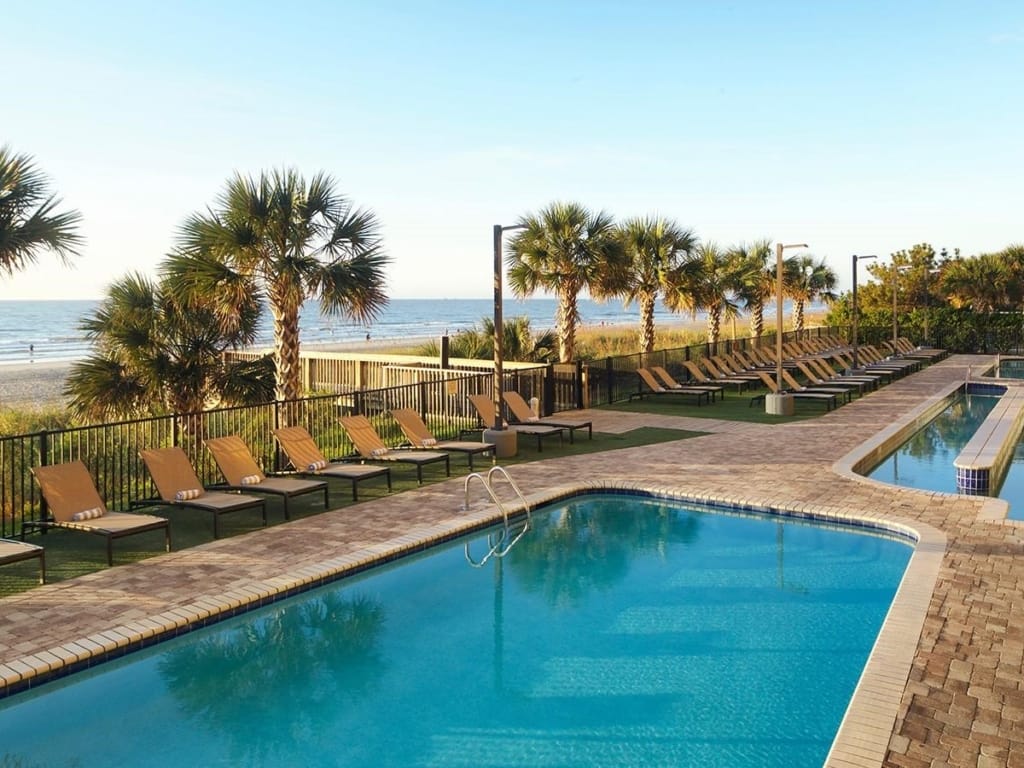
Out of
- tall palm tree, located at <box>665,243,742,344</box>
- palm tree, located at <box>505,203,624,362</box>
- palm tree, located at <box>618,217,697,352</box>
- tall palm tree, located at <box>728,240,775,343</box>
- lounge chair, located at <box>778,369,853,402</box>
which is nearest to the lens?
lounge chair, located at <box>778,369,853,402</box>

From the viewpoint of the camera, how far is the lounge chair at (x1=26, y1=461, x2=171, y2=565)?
731 cm

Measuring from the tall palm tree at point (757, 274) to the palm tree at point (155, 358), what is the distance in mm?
21697

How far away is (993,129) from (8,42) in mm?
27747

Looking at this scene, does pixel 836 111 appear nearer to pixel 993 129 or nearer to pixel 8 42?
pixel 993 129

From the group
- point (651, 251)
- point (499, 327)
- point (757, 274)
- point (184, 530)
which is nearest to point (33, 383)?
point (651, 251)

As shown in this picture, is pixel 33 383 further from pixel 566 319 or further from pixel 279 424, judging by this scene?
pixel 279 424

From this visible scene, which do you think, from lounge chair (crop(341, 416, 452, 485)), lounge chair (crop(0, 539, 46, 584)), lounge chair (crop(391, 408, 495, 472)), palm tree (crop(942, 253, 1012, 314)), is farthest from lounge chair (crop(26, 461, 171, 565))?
palm tree (crop(942, 253, 1012, 314))

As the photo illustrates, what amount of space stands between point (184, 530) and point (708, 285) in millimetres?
20358

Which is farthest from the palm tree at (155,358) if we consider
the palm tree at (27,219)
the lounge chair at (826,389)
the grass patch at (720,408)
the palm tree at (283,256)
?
the lounge chair at (826,389)

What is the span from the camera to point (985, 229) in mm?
47875

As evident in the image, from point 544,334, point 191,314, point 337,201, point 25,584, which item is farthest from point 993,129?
point 25,584

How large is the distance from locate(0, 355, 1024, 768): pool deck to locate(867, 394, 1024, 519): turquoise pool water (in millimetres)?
776

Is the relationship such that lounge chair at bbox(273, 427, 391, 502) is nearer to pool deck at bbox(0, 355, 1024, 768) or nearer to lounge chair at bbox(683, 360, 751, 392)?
pool deck at bbox(0, 355, 1024, 768)

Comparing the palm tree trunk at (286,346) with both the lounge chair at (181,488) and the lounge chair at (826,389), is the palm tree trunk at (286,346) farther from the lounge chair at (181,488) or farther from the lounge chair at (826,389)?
the lounge chair at (826,389)
